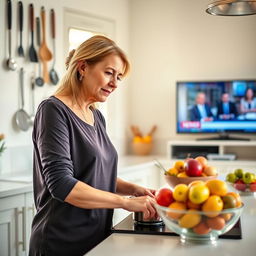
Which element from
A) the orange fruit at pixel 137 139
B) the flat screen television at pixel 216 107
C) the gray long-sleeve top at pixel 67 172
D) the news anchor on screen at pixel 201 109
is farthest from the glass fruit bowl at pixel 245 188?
the orange fruit at pixel 137 139

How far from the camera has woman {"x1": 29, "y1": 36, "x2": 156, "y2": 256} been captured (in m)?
1.59

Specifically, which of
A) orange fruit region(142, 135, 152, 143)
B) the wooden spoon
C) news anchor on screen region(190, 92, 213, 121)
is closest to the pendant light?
the wooden spoon

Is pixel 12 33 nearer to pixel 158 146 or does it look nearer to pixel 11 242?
pixel 11 242

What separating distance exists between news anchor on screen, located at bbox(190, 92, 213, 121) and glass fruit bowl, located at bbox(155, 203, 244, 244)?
340 centimetres

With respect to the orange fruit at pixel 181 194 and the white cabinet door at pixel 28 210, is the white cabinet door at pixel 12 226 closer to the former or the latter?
the white cabinet door at pixel 28 210

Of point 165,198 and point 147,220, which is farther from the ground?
point 165,198

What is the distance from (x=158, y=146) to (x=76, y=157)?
3421mm

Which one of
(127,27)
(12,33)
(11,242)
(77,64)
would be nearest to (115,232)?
(77,64)

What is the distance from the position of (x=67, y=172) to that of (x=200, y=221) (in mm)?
496

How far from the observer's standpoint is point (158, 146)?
511cm

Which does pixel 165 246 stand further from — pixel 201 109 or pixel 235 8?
pixel 201 109

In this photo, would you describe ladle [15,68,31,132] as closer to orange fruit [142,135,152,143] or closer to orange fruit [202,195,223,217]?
orange fruit [142,135,152,143]

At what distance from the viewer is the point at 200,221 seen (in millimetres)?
1362

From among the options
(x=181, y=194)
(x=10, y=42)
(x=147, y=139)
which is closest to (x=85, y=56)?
(x=181, y=194)
